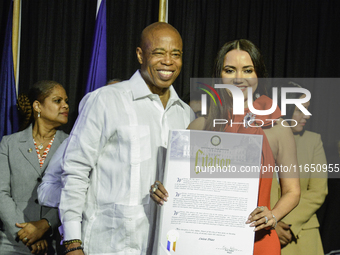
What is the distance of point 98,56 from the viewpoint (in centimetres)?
335

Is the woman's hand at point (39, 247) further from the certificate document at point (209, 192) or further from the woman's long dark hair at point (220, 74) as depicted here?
the woman's long dark hair at point (220, 74)

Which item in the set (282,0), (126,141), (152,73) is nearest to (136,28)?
(282,0)

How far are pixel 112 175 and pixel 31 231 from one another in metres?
1.10

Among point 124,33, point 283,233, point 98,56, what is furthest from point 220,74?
point 124,33

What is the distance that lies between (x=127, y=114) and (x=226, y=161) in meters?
0.55

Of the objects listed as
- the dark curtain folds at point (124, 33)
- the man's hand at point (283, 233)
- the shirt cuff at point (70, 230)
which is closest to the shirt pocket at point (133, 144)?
the shirt cuff at point (70, 230)

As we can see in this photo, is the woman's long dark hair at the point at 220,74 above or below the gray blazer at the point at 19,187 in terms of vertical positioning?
above

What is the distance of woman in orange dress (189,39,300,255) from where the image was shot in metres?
1.67

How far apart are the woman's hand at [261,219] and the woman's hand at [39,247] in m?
1.57

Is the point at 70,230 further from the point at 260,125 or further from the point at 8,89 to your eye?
the point at 8,89

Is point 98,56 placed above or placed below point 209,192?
above

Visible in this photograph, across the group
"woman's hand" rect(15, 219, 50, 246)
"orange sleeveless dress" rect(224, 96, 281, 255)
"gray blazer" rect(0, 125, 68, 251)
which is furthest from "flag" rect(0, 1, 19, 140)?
"orange sleeveless dress" rect(224, 96, 281, 255)

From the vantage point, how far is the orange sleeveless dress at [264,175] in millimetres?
1646

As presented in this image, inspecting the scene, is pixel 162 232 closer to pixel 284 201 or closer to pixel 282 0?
pixel 284 201
